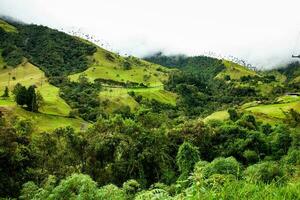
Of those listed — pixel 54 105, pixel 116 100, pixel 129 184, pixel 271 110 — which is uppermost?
pixel 271 110

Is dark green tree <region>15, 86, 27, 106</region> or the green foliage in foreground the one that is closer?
the green foliage in foreground

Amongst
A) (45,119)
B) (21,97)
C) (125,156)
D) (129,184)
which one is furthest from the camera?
(21,97)

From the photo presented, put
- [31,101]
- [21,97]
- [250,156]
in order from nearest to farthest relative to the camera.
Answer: [250,156], [21,97], [31,101]

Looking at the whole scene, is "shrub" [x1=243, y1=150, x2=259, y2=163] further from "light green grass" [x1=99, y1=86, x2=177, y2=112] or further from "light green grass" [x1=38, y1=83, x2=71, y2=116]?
"light green grass" [x1=99, y1=86, x2=177, y2=112]

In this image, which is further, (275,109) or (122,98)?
(122,98)

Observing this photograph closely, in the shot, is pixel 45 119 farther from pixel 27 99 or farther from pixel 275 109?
pixel 275 109

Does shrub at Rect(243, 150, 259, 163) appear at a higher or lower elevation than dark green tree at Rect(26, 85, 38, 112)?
lower

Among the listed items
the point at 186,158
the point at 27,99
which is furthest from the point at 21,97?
the point at 186,158

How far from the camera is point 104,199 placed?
1894cm

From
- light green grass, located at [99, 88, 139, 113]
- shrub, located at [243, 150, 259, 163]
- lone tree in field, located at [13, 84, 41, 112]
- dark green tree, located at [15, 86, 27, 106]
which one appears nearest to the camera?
shrub, located at [243, 150, 259, 163]

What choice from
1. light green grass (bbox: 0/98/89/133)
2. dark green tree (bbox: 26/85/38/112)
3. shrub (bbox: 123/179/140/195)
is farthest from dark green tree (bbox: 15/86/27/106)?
shrub (bbox: 123/179/140/195)

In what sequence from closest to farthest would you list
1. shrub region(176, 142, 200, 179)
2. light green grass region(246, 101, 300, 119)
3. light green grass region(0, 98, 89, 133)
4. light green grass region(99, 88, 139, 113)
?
shrub region(176, 142, 200, 179)
light green grass region(0, 98, 89, 133)
light green grass region(246, 101, 300, 119)
light green grass region(99, 88, 139, 113)

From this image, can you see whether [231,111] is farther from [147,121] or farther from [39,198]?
[39,198]

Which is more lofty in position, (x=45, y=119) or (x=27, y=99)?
(x=27, y=99)
